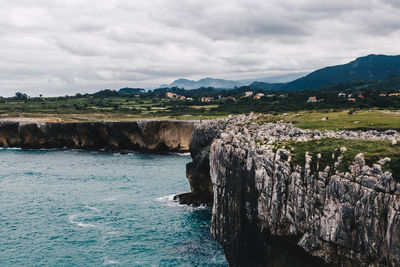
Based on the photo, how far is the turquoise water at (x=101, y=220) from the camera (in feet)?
113

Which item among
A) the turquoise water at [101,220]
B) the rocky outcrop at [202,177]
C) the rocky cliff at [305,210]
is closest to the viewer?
the rocky cliff at [305,210]

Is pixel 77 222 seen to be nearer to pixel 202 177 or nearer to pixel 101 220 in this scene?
pixel 101 220

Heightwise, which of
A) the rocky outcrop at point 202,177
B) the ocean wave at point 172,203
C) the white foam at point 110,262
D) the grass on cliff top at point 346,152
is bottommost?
the white foam at point 110,262

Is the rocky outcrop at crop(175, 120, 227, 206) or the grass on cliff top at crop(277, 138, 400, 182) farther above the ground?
the grass on cliff top at crop(277, 138, 400, 182)

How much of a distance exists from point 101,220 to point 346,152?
33.0 metres

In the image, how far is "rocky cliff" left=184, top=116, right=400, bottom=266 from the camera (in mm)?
16781

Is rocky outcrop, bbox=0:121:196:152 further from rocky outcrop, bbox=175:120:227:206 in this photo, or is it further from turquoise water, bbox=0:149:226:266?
rocky outcrop, bbox=175:120:227:206

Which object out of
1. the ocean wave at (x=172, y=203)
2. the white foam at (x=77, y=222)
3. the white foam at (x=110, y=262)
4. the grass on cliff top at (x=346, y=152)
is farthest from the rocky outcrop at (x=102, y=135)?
the grass on cliff top at (x=346, y=152)

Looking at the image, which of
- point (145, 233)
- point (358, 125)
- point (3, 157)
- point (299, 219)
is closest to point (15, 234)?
point (145, 233)

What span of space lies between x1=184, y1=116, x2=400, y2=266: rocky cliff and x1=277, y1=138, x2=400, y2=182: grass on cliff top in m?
0.26

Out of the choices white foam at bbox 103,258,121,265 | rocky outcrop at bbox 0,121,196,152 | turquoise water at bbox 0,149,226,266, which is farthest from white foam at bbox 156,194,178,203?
rocky outcrop at bbox 0,121,196,152

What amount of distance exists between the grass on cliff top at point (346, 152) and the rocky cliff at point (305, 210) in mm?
263

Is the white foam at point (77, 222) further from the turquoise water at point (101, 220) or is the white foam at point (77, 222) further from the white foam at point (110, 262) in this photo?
the white foam at point (110, 262)

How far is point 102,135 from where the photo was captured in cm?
10900
